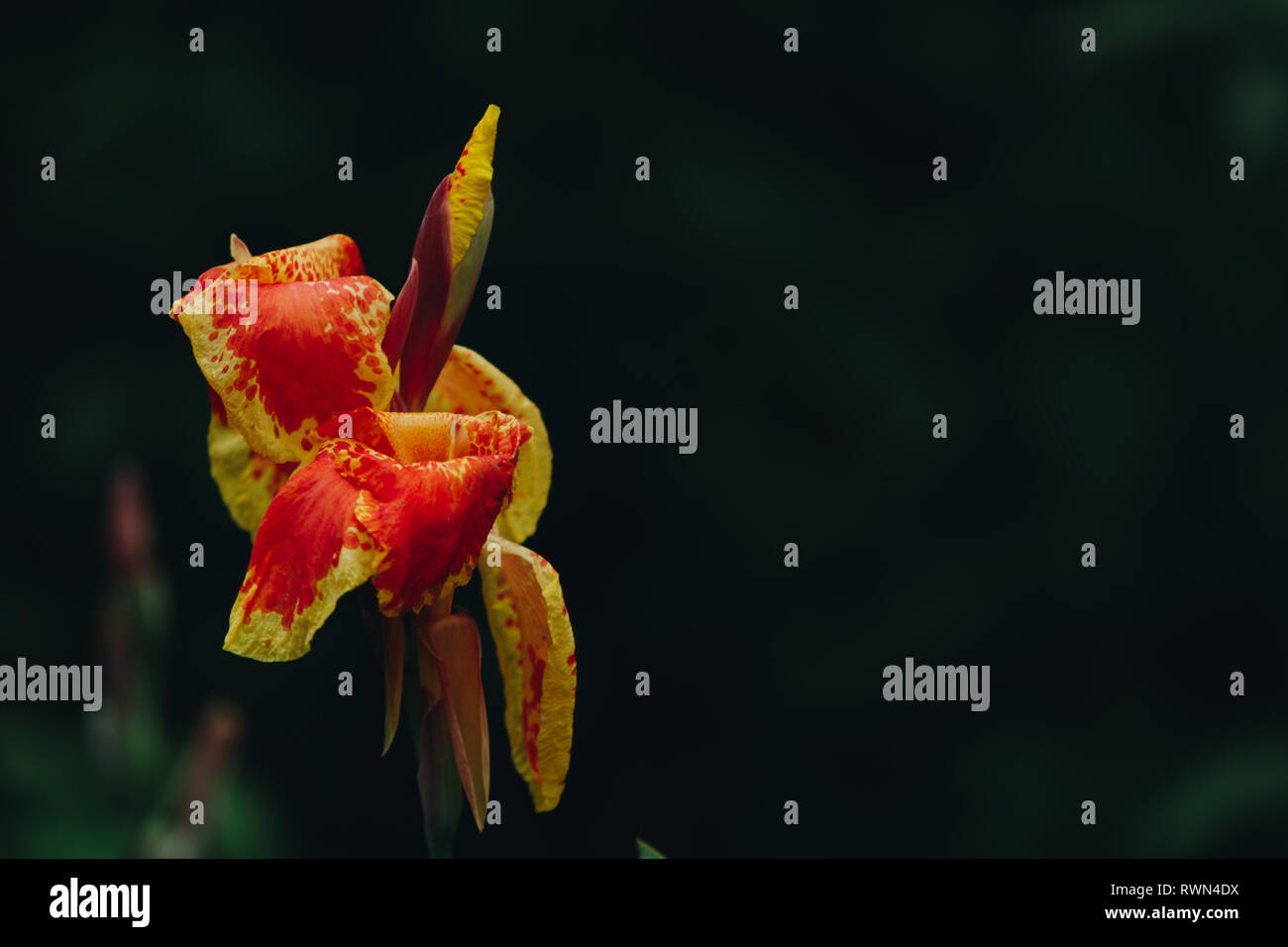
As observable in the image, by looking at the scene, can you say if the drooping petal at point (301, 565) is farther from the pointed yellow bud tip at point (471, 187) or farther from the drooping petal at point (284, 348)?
the pointed yellow bud tip at point (471, 187)

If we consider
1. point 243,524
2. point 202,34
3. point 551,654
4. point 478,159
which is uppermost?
point 202,34

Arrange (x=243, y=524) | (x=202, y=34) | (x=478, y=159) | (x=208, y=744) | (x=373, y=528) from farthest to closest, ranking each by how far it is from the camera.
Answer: (x=202, y=34) → (x=208, y=744) → (x=243, y=524) → (x=478, y=159) → (x=373, y=528)

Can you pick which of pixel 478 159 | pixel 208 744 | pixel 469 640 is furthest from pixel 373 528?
pixel 208 744

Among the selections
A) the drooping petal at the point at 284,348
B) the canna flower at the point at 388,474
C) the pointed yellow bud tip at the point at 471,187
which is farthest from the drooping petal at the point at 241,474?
the pointed yellow bud tip at the point at 471,187

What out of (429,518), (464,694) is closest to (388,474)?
(429,518)

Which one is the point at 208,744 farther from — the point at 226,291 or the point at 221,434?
the point at 226,291

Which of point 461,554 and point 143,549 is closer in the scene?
point 461,554
